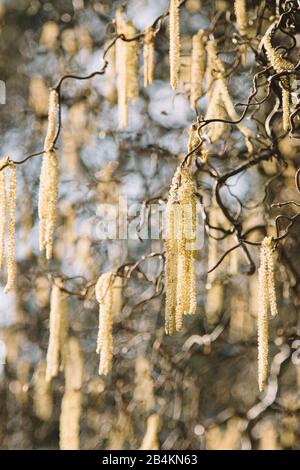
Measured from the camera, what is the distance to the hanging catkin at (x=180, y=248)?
1.60 meters

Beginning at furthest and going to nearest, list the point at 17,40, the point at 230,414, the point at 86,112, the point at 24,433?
the point at 17,40 < the point at 24,433 < the point at 86,112 < the point at 230,414

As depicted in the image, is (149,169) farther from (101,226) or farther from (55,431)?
(55,431)

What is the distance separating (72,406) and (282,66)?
7.48 ft

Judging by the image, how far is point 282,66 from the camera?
172 centimetres

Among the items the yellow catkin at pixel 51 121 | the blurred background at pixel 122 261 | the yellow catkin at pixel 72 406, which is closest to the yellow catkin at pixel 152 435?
the blurred background at pixel 122 261

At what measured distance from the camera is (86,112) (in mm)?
4504

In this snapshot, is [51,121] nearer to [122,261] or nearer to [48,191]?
[48,191]

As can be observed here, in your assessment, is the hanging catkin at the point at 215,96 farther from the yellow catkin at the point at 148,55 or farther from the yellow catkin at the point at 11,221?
the yellow catkin at the point at 11,221

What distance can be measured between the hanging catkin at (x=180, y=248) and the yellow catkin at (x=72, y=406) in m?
1.76

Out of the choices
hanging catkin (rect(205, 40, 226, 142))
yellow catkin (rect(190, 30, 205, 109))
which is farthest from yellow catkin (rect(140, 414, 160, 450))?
yellow catkin (rect(190, 30, 205, 109))

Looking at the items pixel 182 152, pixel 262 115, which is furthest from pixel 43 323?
pixel 262 115

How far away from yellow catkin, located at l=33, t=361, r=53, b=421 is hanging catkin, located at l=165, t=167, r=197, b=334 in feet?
9.38

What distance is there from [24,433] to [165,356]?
5.34 feet

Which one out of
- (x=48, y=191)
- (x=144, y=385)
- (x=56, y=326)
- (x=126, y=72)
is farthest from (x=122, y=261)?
(x=48, y=191)
